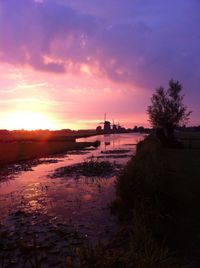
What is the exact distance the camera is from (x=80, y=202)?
59.8ft

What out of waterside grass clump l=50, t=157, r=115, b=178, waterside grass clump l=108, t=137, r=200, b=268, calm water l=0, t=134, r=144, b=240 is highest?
waterside grass clump l=108, t=137, r=200, b=268

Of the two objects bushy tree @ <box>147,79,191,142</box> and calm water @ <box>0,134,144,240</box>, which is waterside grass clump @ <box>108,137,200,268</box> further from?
bushy tree @ <box>147,79,191,142</box>

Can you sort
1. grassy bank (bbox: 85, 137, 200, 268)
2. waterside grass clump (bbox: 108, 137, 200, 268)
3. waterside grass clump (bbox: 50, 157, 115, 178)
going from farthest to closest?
waterside grass clump (bbox: 50, 157, 115, 178) < waterside grass clump (bbox: 108, 137, 200, 268) < grassy bank (bbox: 85, 137, 200, 268)

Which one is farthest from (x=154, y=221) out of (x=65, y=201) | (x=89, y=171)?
(x=89, y=171)

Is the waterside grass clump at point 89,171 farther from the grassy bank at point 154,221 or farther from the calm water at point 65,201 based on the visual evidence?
the grassy bank at point 154,221

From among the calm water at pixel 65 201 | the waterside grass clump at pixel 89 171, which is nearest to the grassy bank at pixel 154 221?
the calm water at pixel 65 201

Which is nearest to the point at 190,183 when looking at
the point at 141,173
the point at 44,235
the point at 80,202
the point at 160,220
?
the point at 141,173

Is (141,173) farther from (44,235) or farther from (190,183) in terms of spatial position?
(44,235)

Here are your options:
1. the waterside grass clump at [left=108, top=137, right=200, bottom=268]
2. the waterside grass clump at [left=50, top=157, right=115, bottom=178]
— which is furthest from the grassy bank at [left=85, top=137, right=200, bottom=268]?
the waterside grass clump at [left=50, top=157, right=115, bottom=178]

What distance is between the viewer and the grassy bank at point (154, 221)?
6601 millimetres

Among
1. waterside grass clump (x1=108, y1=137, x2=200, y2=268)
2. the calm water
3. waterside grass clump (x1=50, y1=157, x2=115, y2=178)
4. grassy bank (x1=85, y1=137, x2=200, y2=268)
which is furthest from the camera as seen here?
waterside grass clump (x1=50, y1=157, x2=115, y2=178)

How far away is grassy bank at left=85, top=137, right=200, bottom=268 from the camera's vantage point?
660 centimetres

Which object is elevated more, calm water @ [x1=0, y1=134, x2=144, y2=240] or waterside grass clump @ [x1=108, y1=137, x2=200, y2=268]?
waterside grass clump @ [x1=108, y1=137, x2=200, y2=268]

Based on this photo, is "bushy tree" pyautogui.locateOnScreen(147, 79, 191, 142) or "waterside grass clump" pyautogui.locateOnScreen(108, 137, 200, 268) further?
"bushy tree" pyautogui.locateOnScreen(147, 79, 191, 142)
